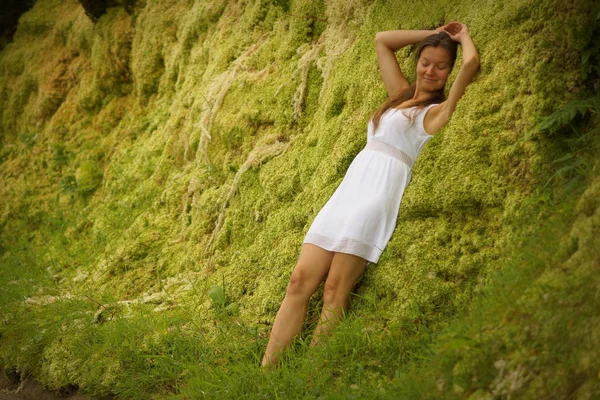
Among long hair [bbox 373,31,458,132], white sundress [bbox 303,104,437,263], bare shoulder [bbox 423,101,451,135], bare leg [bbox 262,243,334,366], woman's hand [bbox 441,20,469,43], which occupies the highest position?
woman's hand [bbox 441,20,469,43]

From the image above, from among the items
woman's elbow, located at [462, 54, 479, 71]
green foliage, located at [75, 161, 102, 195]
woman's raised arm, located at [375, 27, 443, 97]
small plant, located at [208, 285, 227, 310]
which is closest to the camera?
woman's elbow, located at [462, 54, 479, 71]

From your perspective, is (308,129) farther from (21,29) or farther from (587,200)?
(21,29)

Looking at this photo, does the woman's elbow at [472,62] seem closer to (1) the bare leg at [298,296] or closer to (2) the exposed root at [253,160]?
(1) the bare leg at [298,296]

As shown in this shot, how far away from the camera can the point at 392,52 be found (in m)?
4.50

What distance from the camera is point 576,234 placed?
276cm

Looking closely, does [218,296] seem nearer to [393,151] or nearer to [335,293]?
[335,293]

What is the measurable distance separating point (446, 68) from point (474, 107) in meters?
0.52

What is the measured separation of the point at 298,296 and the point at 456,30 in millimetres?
1987

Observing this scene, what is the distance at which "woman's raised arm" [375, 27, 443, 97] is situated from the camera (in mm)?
4371

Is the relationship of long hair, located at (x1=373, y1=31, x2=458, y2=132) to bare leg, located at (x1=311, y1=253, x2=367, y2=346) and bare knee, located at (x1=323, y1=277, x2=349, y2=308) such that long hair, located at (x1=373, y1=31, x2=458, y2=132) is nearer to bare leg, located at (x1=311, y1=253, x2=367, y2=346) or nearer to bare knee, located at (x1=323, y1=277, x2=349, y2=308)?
bare leg, located at (x1=311, y1=253, x2=367, y2=346)

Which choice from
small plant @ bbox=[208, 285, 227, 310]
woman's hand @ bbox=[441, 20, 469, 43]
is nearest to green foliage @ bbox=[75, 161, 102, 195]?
small plant @ bbox=[208, 285, 227, 310]

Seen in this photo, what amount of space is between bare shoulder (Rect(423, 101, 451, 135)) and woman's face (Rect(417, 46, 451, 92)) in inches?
7.2

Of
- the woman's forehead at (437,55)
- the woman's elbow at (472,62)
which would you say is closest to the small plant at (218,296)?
the woman's forehead at (437,55)

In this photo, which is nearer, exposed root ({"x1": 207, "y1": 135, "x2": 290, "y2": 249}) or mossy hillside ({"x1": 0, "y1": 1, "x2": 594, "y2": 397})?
mossy hillside ({"x1": 0, "y1": 1, "x2": 594, "y2": 397})
